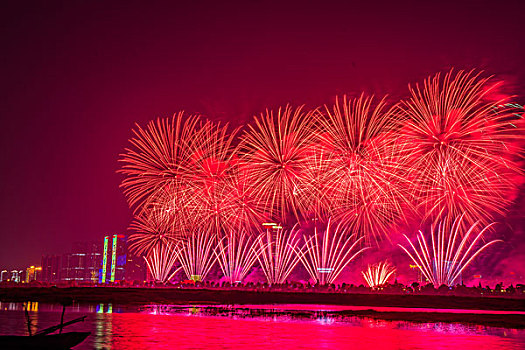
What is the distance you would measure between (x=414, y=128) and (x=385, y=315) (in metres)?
19.3

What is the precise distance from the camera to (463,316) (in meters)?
48.2

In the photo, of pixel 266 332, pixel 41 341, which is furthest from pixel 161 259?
pixel 41 341

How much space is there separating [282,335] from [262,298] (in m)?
38.3

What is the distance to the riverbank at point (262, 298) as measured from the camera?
59.1 metres

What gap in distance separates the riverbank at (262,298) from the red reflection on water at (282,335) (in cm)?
1856

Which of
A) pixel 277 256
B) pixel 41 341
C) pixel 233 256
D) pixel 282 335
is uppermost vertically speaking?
pixel 233 256

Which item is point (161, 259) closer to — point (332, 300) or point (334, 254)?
point (334, 254)

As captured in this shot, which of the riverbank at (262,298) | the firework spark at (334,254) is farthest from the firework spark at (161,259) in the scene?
the firework spark at (334,254)

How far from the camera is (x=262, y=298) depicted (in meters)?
71.7

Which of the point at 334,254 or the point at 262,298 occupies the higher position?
the point at 334,254

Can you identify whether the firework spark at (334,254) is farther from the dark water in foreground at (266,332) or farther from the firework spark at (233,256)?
the dark water in foreground at (266,332)

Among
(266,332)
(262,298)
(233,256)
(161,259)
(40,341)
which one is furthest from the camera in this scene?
(233,256)

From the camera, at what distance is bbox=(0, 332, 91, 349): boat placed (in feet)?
83.5

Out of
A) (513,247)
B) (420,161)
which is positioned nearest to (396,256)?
(513,247)
